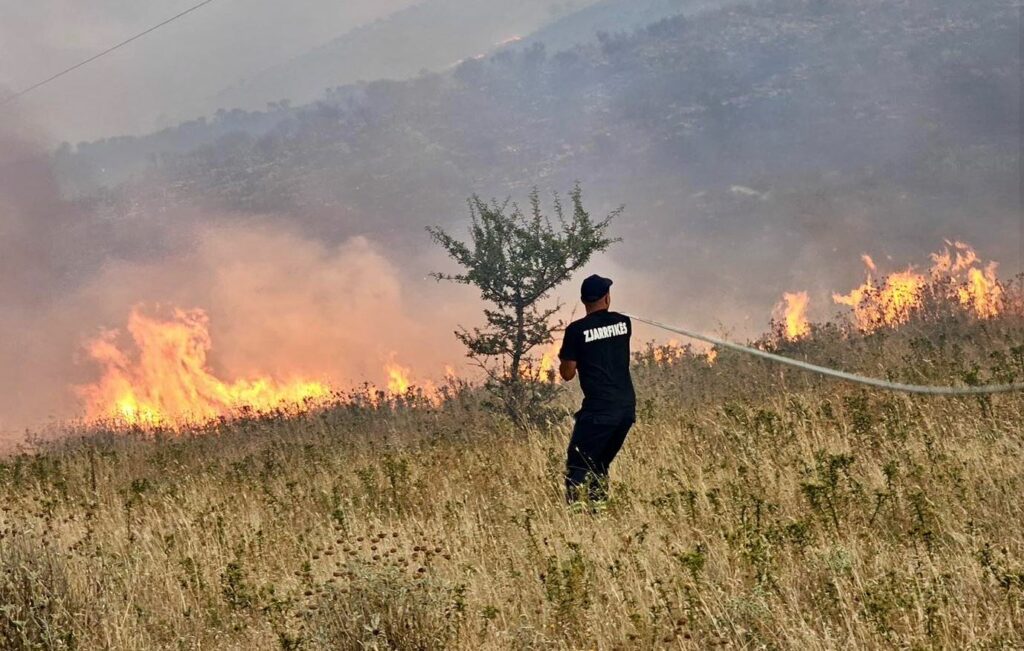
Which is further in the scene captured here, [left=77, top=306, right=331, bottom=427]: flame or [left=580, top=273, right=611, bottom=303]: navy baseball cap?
[left=77, top=306, right=331, bottom=427]: flame

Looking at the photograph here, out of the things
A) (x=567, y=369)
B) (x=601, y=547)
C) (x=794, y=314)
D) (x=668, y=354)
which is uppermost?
(x=794, y=314)

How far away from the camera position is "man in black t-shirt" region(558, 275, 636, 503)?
692 centimetres

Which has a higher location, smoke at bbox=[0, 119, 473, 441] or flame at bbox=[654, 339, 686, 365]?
smoke at bbox=[0, 119, 473, 441]

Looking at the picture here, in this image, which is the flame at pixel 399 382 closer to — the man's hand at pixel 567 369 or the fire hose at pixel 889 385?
the man's hand at pixel 567 369

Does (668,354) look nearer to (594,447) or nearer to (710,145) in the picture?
(594,447)

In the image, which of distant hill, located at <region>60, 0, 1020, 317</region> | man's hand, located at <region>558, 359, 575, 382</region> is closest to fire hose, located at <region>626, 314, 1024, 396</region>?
man's hand, located at <region>558, 359, 575, 382</region>

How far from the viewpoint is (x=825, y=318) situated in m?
35.7

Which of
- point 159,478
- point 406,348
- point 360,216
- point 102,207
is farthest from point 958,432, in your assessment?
point 102,207

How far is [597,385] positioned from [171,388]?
57.6 feet

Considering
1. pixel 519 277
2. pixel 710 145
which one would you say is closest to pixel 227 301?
pixel 519 277

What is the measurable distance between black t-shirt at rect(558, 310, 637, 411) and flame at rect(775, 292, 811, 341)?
34.1 feet

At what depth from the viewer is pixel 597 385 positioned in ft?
22.8

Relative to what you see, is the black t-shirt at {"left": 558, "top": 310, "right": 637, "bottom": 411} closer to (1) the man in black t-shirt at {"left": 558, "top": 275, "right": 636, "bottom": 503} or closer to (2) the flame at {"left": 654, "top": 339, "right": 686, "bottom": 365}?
(1) the man in black t-shirt at {"left": 558, "top": 275, "right": 636, "bottom": 503}

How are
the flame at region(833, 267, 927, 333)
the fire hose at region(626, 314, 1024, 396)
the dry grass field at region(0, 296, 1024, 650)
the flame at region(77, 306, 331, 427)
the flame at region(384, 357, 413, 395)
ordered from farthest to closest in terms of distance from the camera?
the flame at region(77, 306, 331, 427) < the flame at region(384, 357, 413, 395) < the flame at region(833, 267, 927, 333) < the dry grass field at region(0, 296, 1024, 650) < the fire hose at region(626, 314, 1024, 396)
